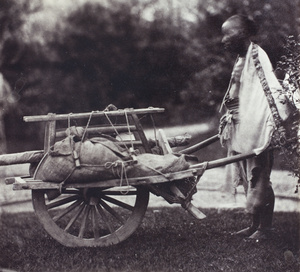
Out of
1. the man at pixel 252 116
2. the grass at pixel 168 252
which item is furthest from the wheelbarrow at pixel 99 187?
the man at pixel 252 116

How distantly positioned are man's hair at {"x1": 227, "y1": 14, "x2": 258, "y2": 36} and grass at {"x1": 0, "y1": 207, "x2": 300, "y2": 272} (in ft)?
5.40

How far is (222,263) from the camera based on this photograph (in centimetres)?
360

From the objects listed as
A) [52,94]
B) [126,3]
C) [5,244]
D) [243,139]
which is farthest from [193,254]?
[126,3]

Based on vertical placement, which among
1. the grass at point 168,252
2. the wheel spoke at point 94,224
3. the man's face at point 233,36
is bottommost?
the grass at point 168,252

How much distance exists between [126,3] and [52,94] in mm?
1090

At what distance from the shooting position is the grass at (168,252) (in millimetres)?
3594

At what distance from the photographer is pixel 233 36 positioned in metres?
3.98

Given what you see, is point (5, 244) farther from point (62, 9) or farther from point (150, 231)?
point (62, 9)

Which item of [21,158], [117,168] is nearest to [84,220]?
[117,168]

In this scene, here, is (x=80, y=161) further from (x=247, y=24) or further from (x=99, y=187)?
(x=247, y=24)

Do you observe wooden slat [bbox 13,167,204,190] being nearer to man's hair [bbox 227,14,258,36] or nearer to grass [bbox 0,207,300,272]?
grass [bbox 0,207,300,272]

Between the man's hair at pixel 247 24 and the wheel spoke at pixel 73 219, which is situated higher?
the man's hair at pixel 247 24

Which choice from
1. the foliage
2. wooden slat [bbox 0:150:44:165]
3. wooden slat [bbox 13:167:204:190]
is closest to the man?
the foliage

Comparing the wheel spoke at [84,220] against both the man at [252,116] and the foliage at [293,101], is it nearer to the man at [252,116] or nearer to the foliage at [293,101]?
the man at [252,116]
